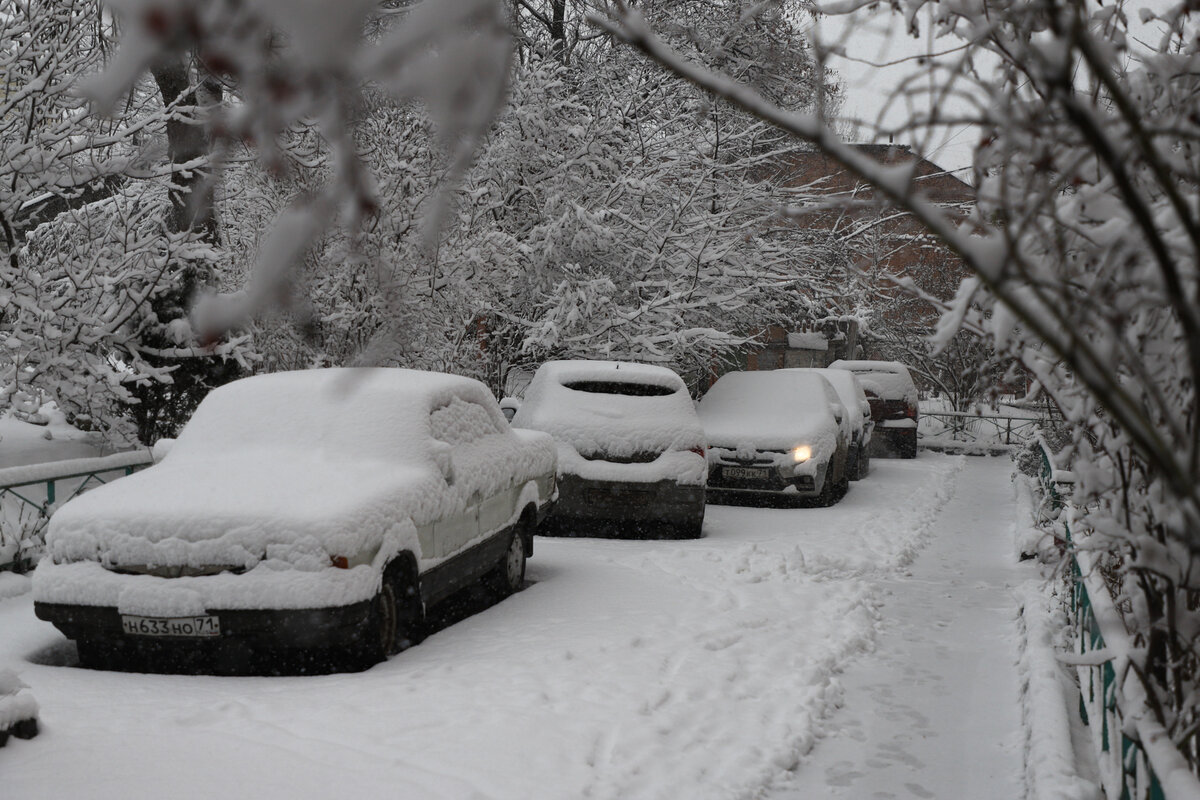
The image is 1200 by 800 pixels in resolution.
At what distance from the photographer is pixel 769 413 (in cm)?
1409

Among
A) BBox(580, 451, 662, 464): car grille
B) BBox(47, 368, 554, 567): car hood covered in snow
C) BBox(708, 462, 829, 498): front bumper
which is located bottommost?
BBox(708, 462, 829, 498): front bumper

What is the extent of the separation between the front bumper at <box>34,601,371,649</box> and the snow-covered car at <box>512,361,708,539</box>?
4.85 meters

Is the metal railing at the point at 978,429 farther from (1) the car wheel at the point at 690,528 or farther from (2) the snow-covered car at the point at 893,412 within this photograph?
(1) the car wheel at the point at 690,528

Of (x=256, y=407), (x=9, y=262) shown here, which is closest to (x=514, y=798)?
(x=256, y=407)

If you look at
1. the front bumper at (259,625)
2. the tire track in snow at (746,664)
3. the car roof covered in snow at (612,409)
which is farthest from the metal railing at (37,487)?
the tire track in snow at (746,664)

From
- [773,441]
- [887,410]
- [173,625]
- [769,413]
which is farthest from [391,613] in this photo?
[887,410]

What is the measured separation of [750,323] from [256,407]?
14.3 metres

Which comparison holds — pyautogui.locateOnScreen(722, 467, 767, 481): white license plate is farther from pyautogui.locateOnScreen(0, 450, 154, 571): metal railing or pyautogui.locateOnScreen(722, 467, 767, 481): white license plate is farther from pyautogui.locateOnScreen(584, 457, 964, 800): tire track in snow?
pyautogui.locateOnScreen(0, 450, 154, 571): metal railing

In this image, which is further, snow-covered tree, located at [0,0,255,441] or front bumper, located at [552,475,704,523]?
front bumper, located at [552,475,704,523]

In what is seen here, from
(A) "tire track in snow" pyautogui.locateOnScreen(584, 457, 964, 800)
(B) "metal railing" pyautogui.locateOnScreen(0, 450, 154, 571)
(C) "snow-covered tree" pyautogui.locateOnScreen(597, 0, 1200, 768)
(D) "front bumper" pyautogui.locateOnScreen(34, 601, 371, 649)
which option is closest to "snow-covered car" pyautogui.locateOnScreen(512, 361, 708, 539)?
(A) "tire track in snow" pyautogui.locateOnScreen(584, 457, 964, 800)

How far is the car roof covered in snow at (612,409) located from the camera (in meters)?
10.6

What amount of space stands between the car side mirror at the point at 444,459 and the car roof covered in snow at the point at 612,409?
3638mm

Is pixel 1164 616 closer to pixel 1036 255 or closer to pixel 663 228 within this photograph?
pixel 1036 255

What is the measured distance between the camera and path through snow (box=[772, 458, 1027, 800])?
489 centimetres
